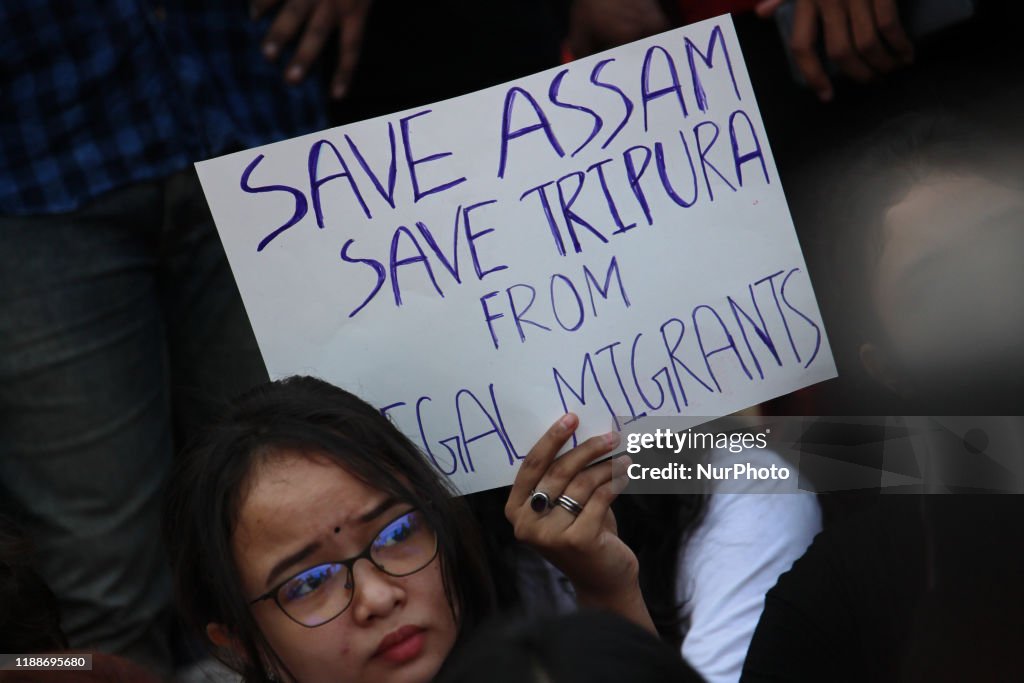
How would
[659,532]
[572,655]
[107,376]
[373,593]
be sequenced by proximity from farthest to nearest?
[659,532] → [107,376] → [373,593] → [572,655]

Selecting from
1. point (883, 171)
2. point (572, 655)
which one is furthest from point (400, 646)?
point (883, 171)

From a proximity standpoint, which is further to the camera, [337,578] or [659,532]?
[659,532]

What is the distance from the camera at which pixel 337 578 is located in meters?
1.32

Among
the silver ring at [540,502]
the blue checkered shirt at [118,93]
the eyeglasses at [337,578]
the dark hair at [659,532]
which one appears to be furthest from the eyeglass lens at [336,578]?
the blue checkered shirt at [118,93]

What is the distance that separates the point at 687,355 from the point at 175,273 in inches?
32.4

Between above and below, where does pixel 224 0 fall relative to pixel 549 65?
above

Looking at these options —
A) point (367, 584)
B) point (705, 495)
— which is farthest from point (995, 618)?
point (367, 584)

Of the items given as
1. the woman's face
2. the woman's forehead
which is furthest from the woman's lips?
the woman's forehead

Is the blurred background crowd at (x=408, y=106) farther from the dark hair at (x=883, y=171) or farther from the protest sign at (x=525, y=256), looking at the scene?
the protest sign at (x=525, y=256)

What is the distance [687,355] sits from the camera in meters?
1.53

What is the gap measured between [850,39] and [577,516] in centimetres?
86

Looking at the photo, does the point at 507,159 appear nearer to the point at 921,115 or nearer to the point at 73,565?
the point at 921,115

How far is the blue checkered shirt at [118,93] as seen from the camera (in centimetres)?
166

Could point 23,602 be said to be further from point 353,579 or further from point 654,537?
point 654,537
